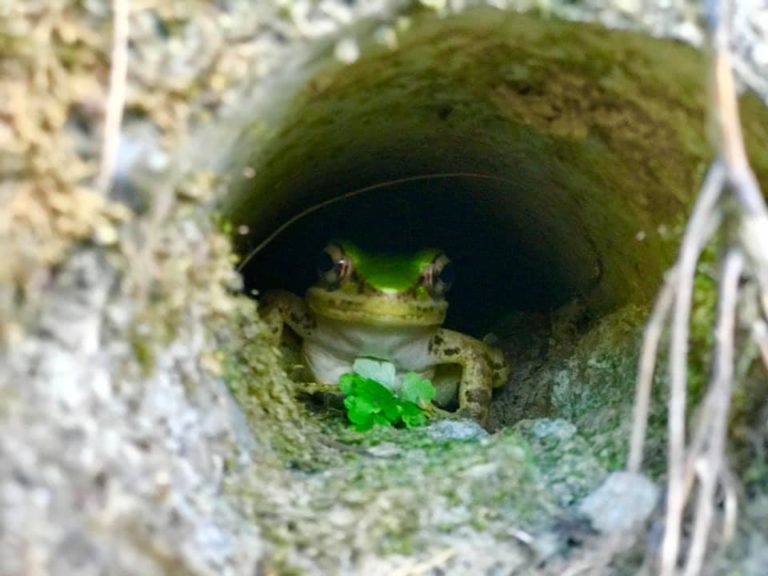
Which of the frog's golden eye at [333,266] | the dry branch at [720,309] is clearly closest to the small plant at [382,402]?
the frog's golden eye at [333,266]

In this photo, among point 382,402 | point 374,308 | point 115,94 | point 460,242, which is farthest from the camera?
point 460,242

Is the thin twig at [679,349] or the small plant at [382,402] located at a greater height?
the small plant at [382,402]

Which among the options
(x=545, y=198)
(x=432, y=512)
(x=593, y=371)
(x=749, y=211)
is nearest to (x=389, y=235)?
(x=545, y=198)

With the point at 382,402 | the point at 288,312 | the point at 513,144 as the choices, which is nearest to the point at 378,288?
the point at 288,312

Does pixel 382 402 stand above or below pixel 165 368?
above

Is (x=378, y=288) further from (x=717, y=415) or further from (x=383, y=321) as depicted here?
(x=717, y=415)

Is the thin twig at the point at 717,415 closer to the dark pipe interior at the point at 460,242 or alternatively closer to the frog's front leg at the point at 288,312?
the dark pipe interior at the point at 460,242
